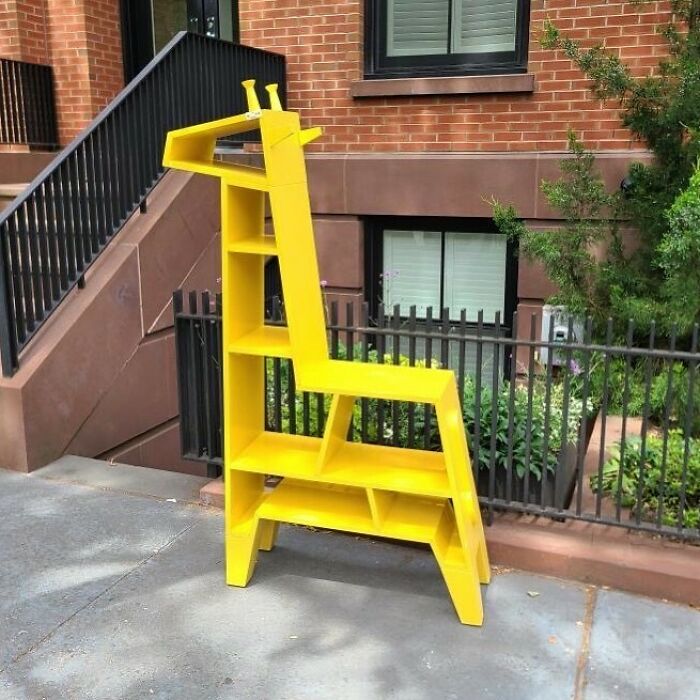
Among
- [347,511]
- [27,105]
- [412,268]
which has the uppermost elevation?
[27,105]

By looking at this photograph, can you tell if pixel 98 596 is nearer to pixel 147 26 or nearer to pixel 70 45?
pixel 70 45

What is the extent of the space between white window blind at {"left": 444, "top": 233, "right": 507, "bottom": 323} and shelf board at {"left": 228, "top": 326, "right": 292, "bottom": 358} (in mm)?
3680

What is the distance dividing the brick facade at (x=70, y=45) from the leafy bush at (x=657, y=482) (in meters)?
6.77

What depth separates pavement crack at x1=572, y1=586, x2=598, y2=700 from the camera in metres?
2.81

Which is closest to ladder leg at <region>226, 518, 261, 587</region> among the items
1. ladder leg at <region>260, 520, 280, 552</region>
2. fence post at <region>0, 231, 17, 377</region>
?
ladder leg at <region>260, 520, 280, 552</region>

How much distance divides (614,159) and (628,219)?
1.20m

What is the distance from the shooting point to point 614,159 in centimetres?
600

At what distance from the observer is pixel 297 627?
3.18m

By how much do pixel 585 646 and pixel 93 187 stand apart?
4.02 metres

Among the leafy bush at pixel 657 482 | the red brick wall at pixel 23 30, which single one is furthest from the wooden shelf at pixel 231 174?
the red brick wall at pixel 23 30

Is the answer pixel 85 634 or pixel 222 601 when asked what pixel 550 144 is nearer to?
pixel 222 601

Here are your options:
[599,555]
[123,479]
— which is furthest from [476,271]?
[599,555]

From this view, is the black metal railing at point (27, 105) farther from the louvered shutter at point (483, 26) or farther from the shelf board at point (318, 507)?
the shelf board at point (318, 507)

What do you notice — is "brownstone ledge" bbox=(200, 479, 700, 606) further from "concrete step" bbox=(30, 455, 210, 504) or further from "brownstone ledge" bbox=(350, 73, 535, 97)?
"brownstone ledge" bbox=(350, 73, 535, 97)
